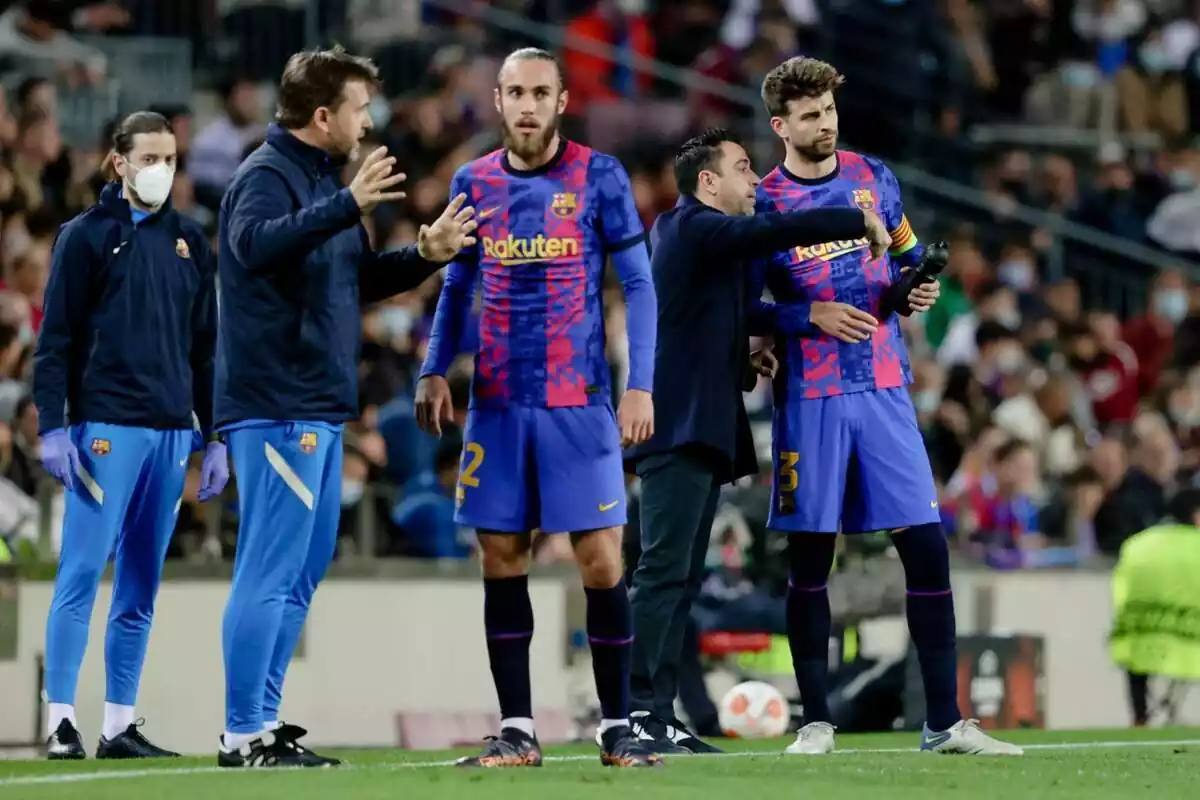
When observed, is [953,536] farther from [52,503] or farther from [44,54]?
[44,54]

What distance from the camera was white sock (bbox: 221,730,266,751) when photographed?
23.2 ft

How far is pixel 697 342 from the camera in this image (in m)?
8.05

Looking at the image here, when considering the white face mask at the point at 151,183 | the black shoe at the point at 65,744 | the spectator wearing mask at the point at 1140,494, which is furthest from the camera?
the spectator wearing mask at the point at 1140,494

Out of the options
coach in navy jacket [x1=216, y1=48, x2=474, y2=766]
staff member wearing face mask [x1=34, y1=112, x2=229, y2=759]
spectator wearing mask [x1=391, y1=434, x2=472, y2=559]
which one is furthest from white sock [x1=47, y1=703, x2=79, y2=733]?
spectator wearing mask [x1=391, y1=434, x2=472, y2=559]

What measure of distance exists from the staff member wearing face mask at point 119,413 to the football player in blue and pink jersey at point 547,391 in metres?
1.51

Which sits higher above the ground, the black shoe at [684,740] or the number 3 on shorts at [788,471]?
the number 3 on shorts at [788,471]

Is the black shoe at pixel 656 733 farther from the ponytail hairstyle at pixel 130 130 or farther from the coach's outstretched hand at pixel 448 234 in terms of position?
the ponytail hairstyle at pixel 130 130

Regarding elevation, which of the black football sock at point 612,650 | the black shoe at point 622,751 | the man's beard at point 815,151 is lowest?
the black shoe at point 622,751

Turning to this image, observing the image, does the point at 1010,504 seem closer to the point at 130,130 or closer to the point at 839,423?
the point at 839,423

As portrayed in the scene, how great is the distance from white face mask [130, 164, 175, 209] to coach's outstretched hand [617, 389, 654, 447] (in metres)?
2.24

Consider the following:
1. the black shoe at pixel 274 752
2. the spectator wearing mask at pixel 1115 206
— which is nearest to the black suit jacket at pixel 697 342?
the black shoe at pixel 274 752

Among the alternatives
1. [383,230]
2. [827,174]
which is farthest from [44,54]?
[827,174]

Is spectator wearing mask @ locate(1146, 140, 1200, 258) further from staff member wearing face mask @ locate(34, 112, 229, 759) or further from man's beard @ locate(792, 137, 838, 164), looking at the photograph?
staff member wearing face mask @ locate(34, 112, 229, 759)

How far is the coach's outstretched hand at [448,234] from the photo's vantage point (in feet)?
22.6
